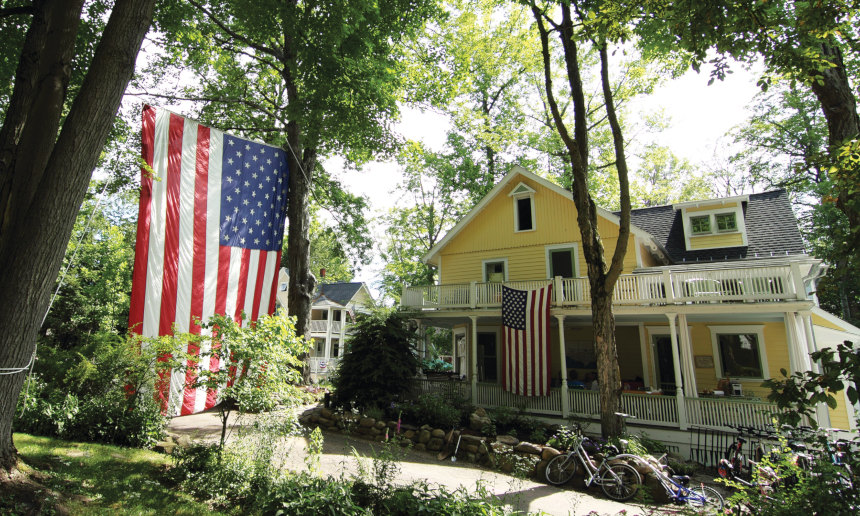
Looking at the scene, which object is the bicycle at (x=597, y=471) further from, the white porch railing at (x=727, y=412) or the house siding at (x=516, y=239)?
the house siding at (x=516, y=239)

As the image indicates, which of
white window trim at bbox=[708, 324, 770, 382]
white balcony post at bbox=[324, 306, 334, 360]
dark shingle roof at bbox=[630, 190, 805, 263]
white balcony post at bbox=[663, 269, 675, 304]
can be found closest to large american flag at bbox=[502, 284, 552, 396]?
white balcony post at bbox=[663, 269, 675, 304]

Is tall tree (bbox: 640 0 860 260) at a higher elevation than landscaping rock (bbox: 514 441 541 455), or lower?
higher

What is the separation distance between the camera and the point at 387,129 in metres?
11.8

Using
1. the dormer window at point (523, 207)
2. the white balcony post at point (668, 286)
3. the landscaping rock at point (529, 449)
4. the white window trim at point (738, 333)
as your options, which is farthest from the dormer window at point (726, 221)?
the landscaping rock at point (529, 449)

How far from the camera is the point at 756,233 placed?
15.6 metres

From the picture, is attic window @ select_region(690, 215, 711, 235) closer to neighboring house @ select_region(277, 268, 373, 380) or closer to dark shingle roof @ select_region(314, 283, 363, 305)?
neighboring house @ select_region(277, 268, 373, 380)

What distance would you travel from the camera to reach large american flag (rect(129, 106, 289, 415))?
991 centimetres

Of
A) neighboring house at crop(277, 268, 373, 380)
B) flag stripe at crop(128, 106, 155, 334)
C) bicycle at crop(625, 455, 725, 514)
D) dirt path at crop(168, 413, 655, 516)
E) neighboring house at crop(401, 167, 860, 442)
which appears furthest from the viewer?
neighboring house at crop(277, 268, 373, 380)

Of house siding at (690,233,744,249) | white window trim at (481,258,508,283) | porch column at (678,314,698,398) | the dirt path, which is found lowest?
the dirt path

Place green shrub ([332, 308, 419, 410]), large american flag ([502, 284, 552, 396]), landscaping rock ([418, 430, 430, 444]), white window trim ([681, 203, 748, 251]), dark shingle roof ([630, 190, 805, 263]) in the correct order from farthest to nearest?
1. white window trim ([681, 203, 748, 251])
2. dark shingle roof ([630, 190, 805, 263])
3. large american flag ([502, 284, 552, 396])
4. green shrub ([332, 308, 419, 410])
5. landscaping rock ([418, 430, 430, 444])

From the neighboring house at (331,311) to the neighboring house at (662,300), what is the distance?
21190mm

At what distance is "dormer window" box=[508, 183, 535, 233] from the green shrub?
6.76m

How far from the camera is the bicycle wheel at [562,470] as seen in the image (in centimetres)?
860

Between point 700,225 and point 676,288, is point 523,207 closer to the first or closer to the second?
point 700,225
